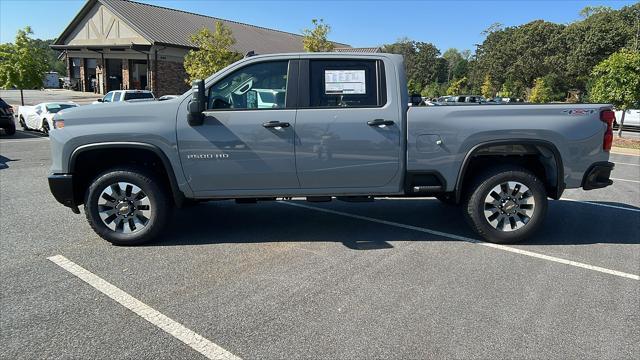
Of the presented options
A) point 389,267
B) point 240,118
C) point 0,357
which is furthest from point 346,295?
point 0,357

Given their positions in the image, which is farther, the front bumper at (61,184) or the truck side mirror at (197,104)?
the front bumper at (61,184)

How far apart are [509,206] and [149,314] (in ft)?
12.5

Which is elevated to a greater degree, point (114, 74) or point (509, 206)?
point (114, 74)

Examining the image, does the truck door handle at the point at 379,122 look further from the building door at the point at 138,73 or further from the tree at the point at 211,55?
the building door at the point at 138,73

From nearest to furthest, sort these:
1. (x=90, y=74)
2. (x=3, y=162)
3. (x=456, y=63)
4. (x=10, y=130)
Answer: (x=3, y=162) → (x=10, y=130) → (x=90, y=74) → (x=456, y=63)

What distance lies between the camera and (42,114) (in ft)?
56.7

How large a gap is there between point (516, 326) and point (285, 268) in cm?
205

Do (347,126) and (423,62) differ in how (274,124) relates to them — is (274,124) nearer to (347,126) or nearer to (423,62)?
(347,126)

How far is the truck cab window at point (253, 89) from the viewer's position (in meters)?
4.78

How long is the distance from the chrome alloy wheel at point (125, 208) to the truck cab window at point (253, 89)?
1228mm

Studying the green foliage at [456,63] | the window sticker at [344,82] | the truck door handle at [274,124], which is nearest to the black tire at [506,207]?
the window sticker at [344,82]

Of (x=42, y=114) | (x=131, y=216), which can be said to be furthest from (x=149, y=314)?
(x=42, y=114)

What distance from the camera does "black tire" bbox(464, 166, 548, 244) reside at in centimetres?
500

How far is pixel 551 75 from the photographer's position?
52.1 m
